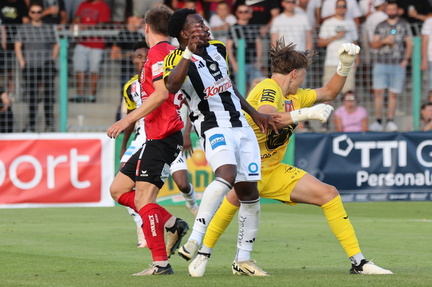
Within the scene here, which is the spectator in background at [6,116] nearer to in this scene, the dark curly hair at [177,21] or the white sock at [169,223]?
the white sock at [169,223]

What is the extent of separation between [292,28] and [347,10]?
6.04 feet

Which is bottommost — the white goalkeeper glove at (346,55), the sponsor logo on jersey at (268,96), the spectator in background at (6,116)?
the spectator in background at (6,116)

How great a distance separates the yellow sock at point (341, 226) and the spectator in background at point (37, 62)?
368 inches

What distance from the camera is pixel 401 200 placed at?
1677 centimetres

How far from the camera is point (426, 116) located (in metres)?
17.0

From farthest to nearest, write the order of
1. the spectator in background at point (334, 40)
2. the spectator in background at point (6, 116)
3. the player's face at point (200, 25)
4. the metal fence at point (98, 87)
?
the spectator in background at point (334, 40)
the metal fence at point (98, 87)
the spectator in background at point (6, 116)
the player's face at point (200, 25)

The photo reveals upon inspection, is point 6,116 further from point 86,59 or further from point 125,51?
point 125,51

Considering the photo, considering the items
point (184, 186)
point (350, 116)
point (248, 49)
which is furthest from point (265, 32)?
point (184, 186)

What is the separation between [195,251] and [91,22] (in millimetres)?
11543

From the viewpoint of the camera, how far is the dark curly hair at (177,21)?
24.5 feet

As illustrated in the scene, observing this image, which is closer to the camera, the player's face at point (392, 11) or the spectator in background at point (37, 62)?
the spectator in background at point (37, 62)

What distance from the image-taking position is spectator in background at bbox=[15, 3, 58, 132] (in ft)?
54.2

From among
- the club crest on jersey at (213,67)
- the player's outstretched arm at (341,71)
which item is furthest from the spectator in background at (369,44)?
the club crest on jersey at (213,67)

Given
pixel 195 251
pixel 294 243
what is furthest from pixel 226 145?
pixel 294 243
